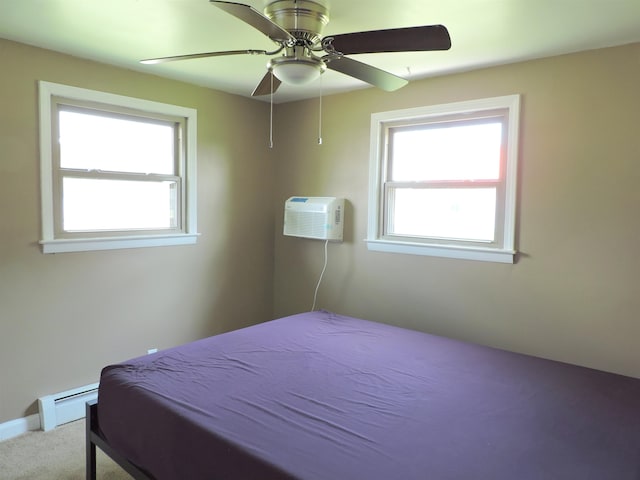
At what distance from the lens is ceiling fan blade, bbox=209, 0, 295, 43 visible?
140cm

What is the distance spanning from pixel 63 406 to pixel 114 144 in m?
1.78

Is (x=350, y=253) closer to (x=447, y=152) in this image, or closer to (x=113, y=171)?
(x=447, y=152)

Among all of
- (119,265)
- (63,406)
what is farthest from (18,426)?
(119,265)

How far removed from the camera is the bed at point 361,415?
1497 millimetres

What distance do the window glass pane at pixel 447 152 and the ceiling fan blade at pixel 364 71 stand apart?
3.47 feet

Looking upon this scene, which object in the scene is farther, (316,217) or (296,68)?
(316,217)

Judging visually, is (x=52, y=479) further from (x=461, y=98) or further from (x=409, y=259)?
(x=461, y=98)

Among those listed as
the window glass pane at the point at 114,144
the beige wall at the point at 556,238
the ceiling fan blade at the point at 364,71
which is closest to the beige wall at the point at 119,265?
the window glass pane at the point at 114,144

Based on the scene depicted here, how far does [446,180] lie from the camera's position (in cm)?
318

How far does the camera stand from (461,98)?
9.86 ft

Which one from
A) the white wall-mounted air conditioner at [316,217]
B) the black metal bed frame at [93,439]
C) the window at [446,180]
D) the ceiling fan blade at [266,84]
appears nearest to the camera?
the black metal bed frame at [93,439]

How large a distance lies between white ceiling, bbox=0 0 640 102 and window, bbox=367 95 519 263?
386 millimetres

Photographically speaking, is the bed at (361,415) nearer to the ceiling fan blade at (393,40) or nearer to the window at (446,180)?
the window at (446,180)

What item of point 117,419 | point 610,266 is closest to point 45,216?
point 117,419
